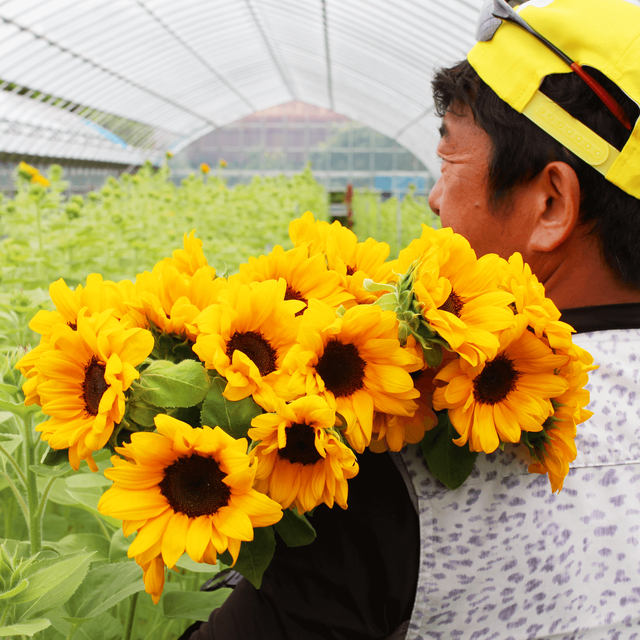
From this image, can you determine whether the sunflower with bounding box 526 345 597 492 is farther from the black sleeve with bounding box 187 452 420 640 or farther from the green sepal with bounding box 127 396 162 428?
the green sepal with bounding box 127 396 162 428

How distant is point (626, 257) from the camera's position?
762 mm

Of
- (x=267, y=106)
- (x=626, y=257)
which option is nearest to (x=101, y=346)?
(x=626, y=257)

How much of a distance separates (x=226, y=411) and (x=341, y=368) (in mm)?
97

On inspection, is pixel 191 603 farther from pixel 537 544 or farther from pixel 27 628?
pixel 537 544

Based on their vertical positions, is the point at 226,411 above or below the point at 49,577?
above

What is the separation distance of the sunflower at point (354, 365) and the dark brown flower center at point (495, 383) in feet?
0.19

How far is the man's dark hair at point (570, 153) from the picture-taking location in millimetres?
707

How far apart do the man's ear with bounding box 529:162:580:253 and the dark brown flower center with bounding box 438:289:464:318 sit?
0.96 feet

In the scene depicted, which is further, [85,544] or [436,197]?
[85,544]

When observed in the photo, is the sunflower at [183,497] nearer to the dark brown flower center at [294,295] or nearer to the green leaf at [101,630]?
the dark brown flower center at [294,295]

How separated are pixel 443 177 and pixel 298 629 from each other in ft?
1.95

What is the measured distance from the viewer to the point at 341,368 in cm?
50

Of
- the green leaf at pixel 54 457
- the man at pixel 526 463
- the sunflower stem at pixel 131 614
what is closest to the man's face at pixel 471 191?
the man at pixel 526 463

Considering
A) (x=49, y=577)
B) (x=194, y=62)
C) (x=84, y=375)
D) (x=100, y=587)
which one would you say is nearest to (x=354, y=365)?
(x=84, y=375)
